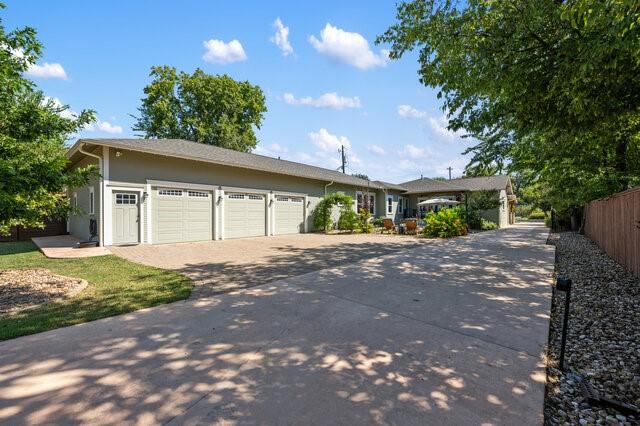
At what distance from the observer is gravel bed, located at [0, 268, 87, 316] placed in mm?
4656

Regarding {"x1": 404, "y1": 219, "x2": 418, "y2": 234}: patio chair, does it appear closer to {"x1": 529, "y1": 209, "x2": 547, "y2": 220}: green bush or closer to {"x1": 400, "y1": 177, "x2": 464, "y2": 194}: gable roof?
{"x1": 400, "y1": 177, "x2": 464, "y2": 194}: gable roof

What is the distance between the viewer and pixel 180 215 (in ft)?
40.9

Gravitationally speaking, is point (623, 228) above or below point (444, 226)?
above

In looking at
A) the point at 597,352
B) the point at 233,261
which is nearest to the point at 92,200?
the point at 233,261

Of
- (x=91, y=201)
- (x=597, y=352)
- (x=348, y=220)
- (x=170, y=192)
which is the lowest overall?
(x=597, y=352)

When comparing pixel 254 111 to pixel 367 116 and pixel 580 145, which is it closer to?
pixel 367 116

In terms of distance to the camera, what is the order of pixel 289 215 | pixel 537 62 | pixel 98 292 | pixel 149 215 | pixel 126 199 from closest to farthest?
1. pixel 537 62
2. pixel 98 292
3. pixel 126 199
4. pixel 149 215
5. pixel 289 215

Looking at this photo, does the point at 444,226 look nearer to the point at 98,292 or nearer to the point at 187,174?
the point at 187,174

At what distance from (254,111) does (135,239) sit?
2518cm

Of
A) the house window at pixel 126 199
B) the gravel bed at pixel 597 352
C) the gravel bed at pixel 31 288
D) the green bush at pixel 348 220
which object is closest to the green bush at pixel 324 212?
the green bush at pixel 348 220

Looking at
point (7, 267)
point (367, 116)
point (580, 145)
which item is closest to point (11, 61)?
point (7, 267)

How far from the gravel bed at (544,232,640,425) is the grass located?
4756 millimetres

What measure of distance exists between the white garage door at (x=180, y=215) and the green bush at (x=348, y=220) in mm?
8418

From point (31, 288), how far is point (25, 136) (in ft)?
8.61
